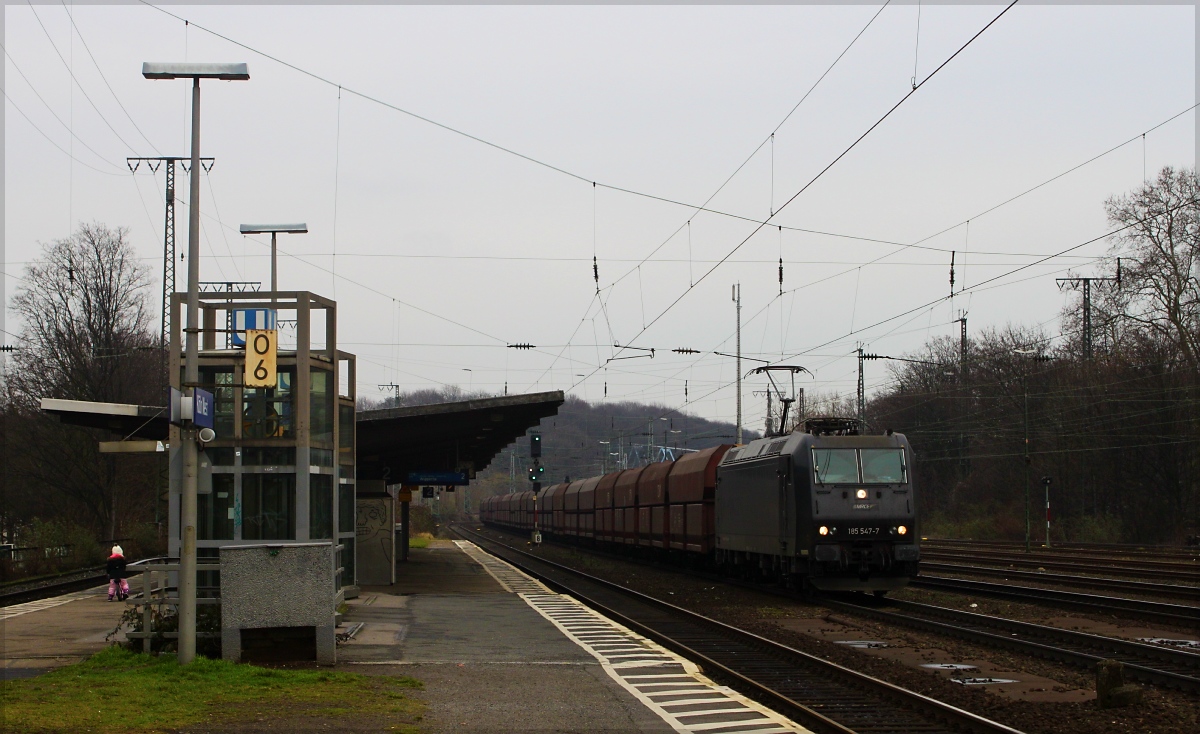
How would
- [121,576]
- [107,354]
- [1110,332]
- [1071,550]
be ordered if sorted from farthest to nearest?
[1110,332] → [107,354] → [1071,550] → [121,576]

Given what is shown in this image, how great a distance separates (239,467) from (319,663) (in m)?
3.89

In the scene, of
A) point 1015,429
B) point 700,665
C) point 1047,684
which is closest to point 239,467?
point 700,665

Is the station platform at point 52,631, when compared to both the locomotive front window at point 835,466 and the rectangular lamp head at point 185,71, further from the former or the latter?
the locomotive front window at point 835,466

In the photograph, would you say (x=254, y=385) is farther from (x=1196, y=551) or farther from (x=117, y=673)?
(x=1196, y=551)

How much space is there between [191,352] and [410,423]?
12.5 metres

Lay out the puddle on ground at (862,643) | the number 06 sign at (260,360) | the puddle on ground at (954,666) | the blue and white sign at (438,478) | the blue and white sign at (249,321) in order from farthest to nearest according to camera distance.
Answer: the blue and white sign at (438,478) < the blue and white sign at (249,321) < the puddle on ground at (862,643) < the number 06 sign at (260,360) < the puddle on ground at (954,666)

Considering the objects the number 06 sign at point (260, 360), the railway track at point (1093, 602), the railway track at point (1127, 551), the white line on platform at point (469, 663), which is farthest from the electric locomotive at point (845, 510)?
the railway track at point (1127, 551)

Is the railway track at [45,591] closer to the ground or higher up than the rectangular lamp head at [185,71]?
closer to the ground

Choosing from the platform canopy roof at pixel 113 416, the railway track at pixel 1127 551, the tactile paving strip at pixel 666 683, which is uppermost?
the platform canopy roof at pixel 113 416

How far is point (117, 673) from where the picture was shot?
11.2 m

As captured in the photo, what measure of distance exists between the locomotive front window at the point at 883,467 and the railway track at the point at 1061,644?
2864 millimetres

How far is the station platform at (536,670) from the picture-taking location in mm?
9391

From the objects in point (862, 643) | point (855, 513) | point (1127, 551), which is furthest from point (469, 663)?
point (1127, 551)

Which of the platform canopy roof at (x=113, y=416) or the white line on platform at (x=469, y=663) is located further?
the platform canopy roof at (x=113, y=416)
